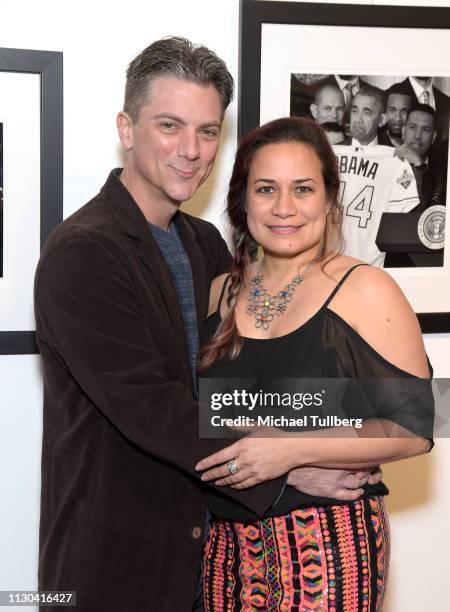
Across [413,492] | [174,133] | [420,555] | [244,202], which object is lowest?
[420,555]

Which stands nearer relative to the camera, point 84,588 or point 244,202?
point 84,588

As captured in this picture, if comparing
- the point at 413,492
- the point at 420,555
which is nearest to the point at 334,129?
the point at 413,492

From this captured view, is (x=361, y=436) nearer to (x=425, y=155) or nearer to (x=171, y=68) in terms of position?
(x=171, y=68)

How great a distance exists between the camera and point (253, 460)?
59.2 inches

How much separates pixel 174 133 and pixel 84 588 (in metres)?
0.89

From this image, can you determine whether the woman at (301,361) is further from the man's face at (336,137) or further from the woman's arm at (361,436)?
the man's face at (336,137)

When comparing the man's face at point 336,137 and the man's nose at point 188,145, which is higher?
the man's face at point 336,137

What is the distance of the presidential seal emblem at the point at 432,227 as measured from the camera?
85.7 inches

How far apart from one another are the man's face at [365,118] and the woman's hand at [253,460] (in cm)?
91

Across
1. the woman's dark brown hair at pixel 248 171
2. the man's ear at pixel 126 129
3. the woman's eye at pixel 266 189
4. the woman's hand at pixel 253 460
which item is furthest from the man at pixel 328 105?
the woman's hand at pixel 253 460

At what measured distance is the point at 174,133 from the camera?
1.64 meters

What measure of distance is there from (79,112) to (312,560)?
113 centimetres

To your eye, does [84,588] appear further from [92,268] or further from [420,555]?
[420,555]

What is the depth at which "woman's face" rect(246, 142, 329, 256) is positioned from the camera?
1.67 metres
